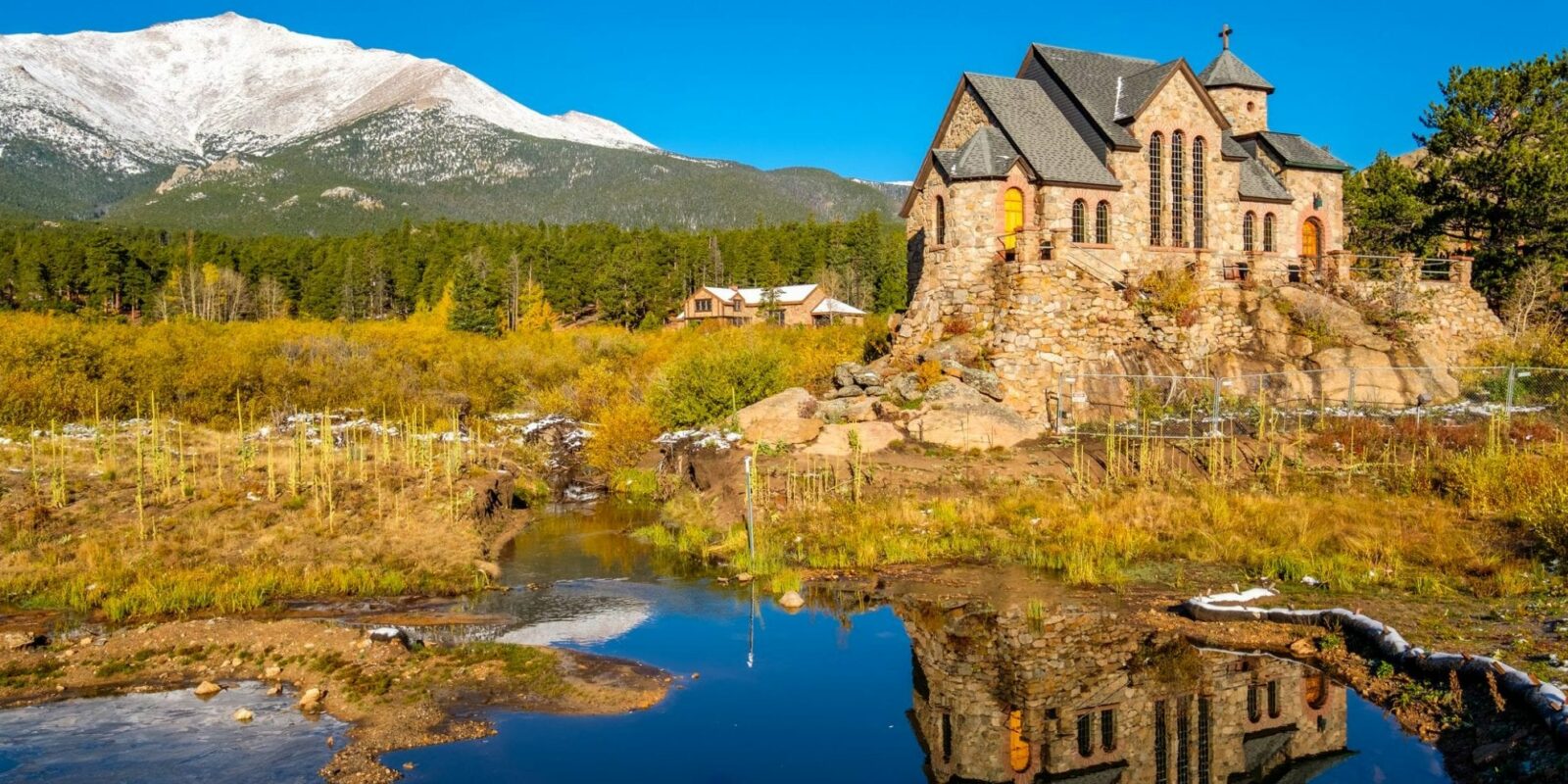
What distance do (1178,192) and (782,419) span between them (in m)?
18.1

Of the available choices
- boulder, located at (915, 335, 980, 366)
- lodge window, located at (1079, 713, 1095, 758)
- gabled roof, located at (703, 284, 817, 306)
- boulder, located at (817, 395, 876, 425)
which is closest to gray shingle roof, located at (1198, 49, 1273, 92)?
boulder, located at (915, 335, 980, 366)

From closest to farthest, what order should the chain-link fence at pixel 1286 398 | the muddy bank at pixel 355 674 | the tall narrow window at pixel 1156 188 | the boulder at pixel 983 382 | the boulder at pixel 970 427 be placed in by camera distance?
the muddy bank at pixel 355 674
the boulder at pixel 970 427
the chain-link fence at pixel 1286 398
the boulder at pixel 983 382
the tall narrow window at pixel 1156 188

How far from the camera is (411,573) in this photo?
19.9 metres

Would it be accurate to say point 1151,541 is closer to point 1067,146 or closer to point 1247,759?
point 1247,759

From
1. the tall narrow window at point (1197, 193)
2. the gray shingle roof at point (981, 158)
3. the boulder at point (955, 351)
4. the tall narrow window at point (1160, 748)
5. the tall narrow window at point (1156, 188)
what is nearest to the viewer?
the tall narrow window at point (1160, 748)

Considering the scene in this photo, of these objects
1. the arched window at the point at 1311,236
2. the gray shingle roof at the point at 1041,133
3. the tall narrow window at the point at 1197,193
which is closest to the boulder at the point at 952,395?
the gray shingle roof at the point at 1041,133

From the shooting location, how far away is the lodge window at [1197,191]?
38469 mm

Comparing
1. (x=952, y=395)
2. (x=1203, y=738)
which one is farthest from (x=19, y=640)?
(x=952, y=395)

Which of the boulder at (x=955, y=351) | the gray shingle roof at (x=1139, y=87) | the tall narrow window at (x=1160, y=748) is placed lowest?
the tall narrow window at (x=1160, y=748)

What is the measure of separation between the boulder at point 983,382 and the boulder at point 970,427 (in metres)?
0.90

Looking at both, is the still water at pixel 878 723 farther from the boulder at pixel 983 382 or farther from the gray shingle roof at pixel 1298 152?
the gray shingle roof at pixel 1298 152

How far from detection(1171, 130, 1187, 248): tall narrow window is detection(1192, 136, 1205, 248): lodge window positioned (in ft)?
1.05

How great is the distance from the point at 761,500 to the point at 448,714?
11546mm

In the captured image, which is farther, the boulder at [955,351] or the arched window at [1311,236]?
the arched window at [1311,236]
